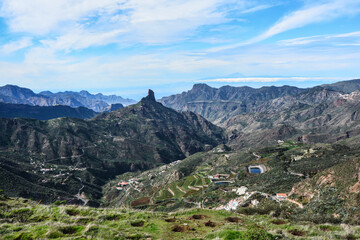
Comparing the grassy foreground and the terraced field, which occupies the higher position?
the grassy foreground

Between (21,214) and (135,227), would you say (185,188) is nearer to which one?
(21,214)

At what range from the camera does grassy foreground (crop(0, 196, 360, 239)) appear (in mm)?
17094

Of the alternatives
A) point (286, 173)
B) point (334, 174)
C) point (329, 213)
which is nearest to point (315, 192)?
point (334, 174)

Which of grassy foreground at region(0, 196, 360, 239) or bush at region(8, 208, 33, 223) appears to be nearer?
grassy foreground at region(0, 196, 360, 239)

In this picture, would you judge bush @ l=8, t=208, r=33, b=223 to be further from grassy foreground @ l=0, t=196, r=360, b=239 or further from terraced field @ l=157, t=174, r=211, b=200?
terraced field @ l=157, t=174, r=211, b=200

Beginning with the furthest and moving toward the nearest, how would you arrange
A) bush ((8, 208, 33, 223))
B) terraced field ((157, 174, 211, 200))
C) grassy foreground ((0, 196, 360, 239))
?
terraced field ((157, 174, 211, 200)), bush ((8, 208, 33, 223)), grassy foreground ((0, 196, 360, 239))

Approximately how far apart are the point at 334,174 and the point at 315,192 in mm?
7399

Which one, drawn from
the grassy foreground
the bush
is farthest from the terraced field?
the bush

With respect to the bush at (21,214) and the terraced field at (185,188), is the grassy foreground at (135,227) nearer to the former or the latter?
the bush at (21,214)

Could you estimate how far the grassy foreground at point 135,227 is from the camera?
56.1ft

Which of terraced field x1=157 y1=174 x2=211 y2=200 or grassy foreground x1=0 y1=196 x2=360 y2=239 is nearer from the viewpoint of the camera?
grassy foreground x1=0 y1=196 x2=360 y2=239

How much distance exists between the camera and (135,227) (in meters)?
20.6

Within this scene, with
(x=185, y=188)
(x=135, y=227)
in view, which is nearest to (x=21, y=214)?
(x=135, y=227)

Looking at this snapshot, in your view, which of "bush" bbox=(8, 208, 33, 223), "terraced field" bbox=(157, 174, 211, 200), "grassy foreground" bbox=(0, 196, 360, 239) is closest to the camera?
"grassy foreground" bbox=(0, 196, 360, 239)
